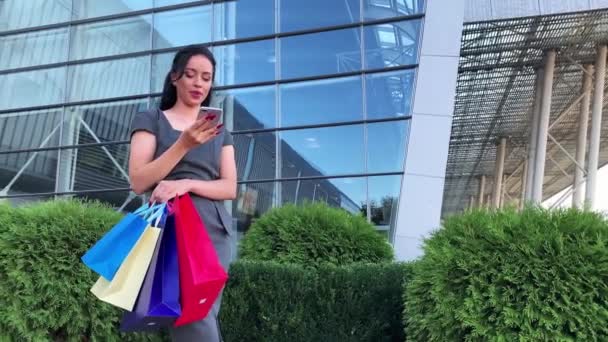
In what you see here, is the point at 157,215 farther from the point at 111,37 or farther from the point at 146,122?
the point at 111,37

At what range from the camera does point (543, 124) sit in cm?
1927

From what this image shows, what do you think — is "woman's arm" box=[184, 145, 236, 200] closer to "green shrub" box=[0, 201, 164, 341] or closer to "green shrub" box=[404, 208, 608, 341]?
"green shrub" box=[404, 208, 608, 341]

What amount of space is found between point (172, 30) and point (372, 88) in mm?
4858

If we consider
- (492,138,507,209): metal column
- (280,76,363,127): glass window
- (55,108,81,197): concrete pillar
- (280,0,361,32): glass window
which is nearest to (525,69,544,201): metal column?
(492,138,507,209): metal column

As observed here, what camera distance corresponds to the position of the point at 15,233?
11.9ft

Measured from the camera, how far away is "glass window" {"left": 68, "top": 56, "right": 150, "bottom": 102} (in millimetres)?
11992

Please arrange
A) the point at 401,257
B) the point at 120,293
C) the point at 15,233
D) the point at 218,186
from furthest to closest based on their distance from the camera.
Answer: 1. the point at 401,257
2. the point at 15,233
3. the point at 218,186
4. the point at 120,293

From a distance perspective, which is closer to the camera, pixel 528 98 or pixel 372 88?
pixel 372 88

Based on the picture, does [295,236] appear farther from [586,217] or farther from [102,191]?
[102,191]

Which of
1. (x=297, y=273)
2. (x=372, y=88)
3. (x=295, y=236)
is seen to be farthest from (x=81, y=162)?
(x=297, y=273)

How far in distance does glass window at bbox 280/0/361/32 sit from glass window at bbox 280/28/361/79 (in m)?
0.21

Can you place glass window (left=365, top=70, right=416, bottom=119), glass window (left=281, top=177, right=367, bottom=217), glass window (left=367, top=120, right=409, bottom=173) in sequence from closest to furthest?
glass window (left=367, top=120, right=409, bottom=173)
glass window (left=365, top=70, right=416, bottom=119)
glass window (left=281, top=177, right=367, bottom=217)

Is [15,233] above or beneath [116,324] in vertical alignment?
above

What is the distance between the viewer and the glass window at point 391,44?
32.0ft
